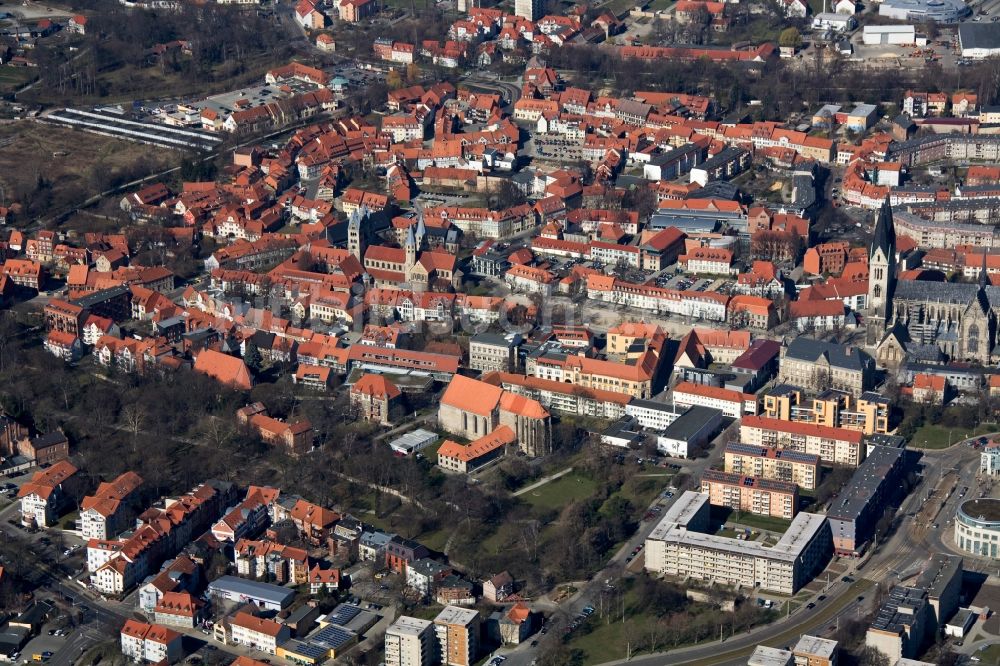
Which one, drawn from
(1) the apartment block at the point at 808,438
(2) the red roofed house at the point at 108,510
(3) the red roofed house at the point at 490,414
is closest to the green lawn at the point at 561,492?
(3) the red roofed house at the point at 490,414

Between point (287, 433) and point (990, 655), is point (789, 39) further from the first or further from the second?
point (990, 655)

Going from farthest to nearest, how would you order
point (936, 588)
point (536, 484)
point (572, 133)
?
point (572, 133), point (536, 484), point (936, 588)

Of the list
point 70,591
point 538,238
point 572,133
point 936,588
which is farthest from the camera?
point 572,133

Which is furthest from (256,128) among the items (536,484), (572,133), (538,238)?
(536,484)

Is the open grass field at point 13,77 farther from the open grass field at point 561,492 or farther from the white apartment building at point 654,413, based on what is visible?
the open grass field at point 561,492

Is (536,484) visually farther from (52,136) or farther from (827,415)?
(52,136)

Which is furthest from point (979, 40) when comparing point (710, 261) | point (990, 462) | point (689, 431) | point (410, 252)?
point (689, 431)

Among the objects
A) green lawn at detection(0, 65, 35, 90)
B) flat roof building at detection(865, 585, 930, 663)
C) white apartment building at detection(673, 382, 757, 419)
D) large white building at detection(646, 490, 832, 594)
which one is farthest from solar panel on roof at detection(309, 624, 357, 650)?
green lawn at detection(0, 65, 35, 90)
